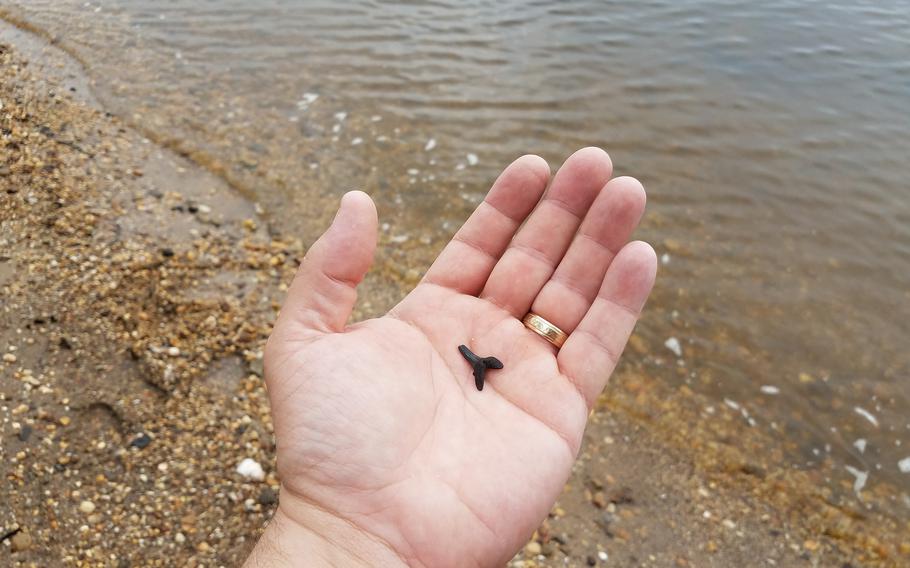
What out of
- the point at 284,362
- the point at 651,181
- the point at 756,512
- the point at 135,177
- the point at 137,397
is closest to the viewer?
the point at 284,362

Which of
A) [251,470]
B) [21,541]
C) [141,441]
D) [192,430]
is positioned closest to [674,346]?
[251,470]

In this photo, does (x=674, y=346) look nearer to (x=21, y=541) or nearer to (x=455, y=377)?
(x=455, y=377)

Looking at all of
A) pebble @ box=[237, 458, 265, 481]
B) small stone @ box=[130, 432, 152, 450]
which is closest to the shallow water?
pebble @ box=[237, 458, 265, 481]

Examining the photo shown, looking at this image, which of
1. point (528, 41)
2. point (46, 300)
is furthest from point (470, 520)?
point (528, 41)

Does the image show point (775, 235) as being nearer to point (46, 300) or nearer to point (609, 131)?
point (609, 131)

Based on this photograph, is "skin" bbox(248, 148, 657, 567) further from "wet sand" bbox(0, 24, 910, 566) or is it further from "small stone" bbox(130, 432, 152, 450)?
"small stone" bbox(130, 432, 152, 450)

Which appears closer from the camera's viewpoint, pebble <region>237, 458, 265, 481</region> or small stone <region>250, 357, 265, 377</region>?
pebble <region>237, 458, 265, 481</region>

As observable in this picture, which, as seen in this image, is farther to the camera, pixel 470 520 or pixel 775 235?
pixel 775 235
